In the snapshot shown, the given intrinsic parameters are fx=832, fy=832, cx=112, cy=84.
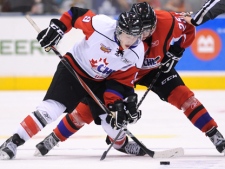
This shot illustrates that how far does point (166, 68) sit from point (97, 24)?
64 cm

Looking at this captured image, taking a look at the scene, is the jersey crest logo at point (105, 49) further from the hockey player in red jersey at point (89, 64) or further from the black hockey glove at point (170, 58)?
the black hockey glove at point (170, 58)

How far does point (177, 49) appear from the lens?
530 centimetres

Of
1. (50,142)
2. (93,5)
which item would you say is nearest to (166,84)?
(50,142)

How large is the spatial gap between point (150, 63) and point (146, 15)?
1.39 feet

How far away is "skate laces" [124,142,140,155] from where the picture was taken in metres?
5.20

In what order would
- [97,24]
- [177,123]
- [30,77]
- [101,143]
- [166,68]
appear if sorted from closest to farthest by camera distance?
[97,24] → [166,68] → [101,143] → [177,123] → [30,77]

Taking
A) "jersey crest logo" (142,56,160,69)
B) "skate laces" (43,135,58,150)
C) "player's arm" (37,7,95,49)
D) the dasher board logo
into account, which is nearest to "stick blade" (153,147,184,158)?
"jersey crest logo" (142,56,160,69)

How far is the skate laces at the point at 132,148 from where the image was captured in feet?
17.0

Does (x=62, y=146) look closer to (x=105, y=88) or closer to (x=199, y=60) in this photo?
(x=105, y=88)

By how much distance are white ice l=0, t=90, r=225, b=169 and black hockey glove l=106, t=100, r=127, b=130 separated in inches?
8.4

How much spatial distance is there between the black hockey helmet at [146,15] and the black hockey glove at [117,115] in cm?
48

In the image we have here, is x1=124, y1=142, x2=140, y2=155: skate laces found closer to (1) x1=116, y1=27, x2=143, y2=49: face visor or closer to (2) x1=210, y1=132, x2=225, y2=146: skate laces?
(2) x1=210, y1=132, x2=225, y2=146: skate laces

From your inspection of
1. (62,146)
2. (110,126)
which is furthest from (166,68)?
(62,146)

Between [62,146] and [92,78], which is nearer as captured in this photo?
[92,78]
